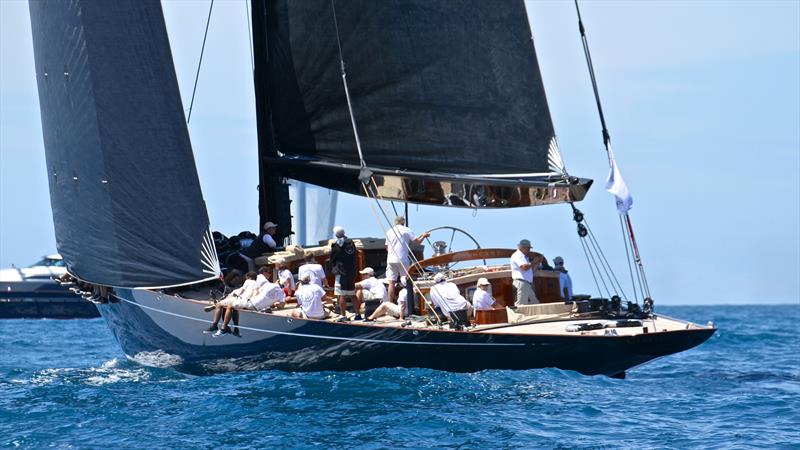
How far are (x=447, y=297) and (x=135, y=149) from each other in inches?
224

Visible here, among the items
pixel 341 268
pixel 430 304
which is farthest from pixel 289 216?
pixel 430 304

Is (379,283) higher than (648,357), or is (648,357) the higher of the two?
(379,283)

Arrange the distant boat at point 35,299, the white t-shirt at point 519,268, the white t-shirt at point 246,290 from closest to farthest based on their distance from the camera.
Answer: the white t-shirt at point 246,290 → the white t-shirt at point 519,268 → the distant boat at point 35,299

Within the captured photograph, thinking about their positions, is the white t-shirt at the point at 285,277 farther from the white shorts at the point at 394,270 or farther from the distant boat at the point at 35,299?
the distant boat at the point at 35,299

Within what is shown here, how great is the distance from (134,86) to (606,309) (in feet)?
27.1

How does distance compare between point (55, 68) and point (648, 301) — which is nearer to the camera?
point (648, 301)

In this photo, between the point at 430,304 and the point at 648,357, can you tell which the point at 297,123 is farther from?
the point at 648,357

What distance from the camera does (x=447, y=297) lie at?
18219mm

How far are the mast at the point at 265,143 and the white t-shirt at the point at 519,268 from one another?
531cm

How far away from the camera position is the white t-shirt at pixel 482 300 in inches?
730

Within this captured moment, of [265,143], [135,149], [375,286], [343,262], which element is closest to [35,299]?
[265,143]

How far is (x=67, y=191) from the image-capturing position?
21688 millimetres

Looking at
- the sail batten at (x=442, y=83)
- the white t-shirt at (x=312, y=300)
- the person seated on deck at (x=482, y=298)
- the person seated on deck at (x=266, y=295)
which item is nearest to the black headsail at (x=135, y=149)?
the person seated on deck at (x=266, y=295)

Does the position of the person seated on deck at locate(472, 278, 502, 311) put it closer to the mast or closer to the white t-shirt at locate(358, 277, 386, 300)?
the white t-shirt at locate(358, 277, 386, 300)
